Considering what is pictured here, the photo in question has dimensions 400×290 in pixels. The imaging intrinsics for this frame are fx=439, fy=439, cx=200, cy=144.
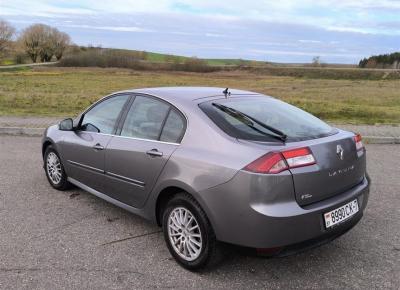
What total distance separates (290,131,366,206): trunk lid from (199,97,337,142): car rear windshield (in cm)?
17

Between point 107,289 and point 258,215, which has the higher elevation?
point 258,215

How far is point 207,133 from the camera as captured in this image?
361cm

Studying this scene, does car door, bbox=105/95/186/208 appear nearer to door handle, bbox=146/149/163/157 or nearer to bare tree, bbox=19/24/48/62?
door handle, bbox=146/149/163/157

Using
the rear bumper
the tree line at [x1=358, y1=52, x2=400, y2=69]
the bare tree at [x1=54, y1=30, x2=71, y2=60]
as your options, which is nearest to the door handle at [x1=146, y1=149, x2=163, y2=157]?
the rear bumper

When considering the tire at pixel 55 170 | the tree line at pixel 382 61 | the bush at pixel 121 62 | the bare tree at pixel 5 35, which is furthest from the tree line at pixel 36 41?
the tire at pixel 55 170

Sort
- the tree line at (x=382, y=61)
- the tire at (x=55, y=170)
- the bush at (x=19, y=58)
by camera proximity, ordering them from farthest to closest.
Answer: the bush at (x=19, y=58) → the tree line at (x=382, y=61) → the tire at (x=55, y=170)

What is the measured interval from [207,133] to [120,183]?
123cm

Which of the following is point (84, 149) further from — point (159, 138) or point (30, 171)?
point (30, 171)

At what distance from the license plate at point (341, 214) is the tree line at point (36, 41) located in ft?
362

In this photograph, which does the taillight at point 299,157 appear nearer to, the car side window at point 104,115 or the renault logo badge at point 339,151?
the renault logo badge at point 339,151

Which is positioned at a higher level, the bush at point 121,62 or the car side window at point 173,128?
the car side window at point 173,128

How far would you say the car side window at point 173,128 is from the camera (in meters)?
3.84

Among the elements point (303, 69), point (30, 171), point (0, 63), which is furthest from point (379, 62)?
point (30, 171)

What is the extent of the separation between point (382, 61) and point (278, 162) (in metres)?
101
